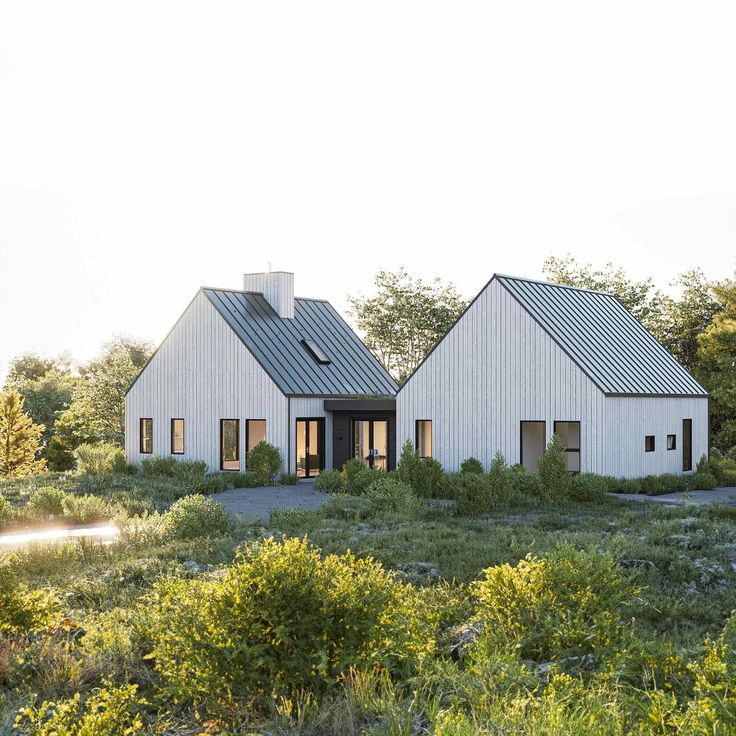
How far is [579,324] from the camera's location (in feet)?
84.4

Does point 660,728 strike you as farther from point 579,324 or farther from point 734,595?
point 579,324

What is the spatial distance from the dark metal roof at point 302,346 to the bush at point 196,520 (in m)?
13.3

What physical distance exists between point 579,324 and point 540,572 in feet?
63.0

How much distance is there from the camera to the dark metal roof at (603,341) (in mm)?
23656

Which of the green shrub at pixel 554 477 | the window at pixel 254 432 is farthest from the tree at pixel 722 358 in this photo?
the window at pixel 254 432

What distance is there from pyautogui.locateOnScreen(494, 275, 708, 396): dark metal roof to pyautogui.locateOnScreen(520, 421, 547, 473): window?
2.50 meters

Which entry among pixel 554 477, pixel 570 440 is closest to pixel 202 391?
pixel 570 440

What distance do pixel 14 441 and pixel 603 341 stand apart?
25.1 metres

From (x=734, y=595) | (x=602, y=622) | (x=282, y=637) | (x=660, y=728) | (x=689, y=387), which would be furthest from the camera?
(x=689, y=387)

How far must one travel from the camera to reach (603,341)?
25594mm

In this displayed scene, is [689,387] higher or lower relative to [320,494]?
higher

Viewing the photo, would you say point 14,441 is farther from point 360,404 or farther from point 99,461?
point 360,404

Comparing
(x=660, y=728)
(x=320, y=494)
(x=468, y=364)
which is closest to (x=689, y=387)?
(x=468, y=364)

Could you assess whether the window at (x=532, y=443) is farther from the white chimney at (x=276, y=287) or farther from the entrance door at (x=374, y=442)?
the white chimney at (x=276, y=287)
